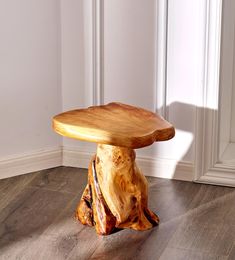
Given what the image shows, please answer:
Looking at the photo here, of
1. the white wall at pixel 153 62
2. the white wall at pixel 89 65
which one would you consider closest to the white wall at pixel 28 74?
the white wall at pixel 89 65

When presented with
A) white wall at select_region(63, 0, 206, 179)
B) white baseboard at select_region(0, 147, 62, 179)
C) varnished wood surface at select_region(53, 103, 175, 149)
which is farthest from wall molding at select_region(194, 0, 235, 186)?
white baseboard at select_region(0, 147, 62, 179)

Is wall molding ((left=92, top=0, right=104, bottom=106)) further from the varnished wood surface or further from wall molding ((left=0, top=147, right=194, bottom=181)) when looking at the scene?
the varnished wood surface

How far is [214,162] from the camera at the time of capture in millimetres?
2787

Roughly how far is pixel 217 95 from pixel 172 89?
8.7 inches

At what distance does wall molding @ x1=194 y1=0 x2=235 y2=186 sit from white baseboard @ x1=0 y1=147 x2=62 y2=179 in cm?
73

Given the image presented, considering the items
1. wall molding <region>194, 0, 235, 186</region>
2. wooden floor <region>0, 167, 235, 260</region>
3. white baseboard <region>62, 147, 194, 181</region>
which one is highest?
wall molding <region>194, 0, 235, 186</region>

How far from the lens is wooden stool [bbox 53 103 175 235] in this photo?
2.15m

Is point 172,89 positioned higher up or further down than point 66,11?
further down

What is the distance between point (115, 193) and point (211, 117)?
0.73m

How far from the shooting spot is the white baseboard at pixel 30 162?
112 inches

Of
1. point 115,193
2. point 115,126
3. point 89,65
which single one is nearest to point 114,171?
point 115,193

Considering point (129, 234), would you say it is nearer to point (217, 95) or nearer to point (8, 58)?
point (217, 95)

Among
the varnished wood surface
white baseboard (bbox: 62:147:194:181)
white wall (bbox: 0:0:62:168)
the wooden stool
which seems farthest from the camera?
white baseboard (bbox: 62:147:194:181)

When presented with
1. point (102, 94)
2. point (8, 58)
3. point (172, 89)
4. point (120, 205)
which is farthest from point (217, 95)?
point (8, 58)
